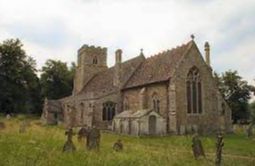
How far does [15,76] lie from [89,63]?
13.0m

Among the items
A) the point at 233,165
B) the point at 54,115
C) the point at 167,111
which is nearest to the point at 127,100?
the point at 167,111

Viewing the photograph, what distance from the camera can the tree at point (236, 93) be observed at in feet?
203

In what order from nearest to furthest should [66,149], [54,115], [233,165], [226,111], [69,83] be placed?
[233,165] < [66,149] < [226,111] < [54,115] < [69,83]

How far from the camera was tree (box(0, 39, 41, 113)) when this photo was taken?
6169 centimetres

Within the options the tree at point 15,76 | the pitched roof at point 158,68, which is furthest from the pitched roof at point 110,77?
the tree at point 15,76

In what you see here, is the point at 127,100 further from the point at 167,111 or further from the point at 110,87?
the point at 167,111

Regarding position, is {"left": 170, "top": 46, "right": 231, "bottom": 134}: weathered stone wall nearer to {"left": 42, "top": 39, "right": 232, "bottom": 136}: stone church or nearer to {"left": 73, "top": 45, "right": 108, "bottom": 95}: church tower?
{"left": 42, "top": 39, "right": 232, "bottom": 136}: stone church

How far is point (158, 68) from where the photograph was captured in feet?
139

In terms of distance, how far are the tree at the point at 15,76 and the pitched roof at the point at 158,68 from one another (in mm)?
24976

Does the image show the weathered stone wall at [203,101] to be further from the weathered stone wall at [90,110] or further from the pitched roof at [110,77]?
the pitched roof at [110,77]

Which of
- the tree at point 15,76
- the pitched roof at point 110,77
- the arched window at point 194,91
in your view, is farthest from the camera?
the tree at point 15,76

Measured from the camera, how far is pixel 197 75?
131 ft

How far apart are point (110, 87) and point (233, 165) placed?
113 feet

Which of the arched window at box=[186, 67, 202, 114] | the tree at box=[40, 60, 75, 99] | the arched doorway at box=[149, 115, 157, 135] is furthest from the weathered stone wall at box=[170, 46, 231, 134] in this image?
the tree at box=[40, 60, 75, 99]
